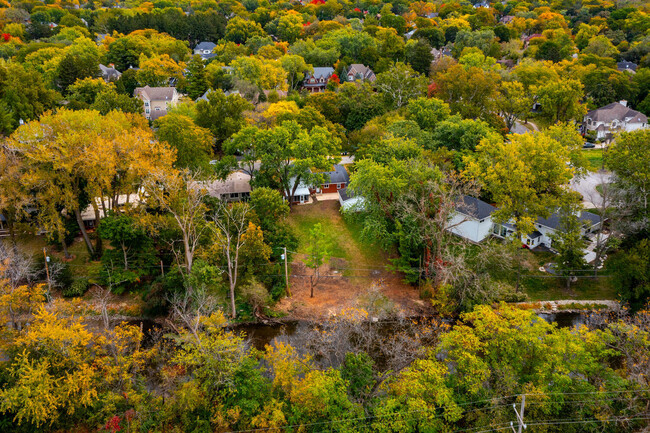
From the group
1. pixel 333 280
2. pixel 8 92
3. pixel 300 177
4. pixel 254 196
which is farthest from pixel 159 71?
pixel 333 280

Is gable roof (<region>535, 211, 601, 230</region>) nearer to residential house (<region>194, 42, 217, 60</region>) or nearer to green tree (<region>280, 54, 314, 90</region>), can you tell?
green tree (<region>280, 54, 314, 90</region>)

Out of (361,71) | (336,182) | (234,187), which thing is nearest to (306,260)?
(234,187)

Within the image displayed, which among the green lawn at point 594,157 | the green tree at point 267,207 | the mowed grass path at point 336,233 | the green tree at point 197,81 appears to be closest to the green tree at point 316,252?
the green tree at point 267,207

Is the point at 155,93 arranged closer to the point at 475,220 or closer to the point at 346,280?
the point at 346,280

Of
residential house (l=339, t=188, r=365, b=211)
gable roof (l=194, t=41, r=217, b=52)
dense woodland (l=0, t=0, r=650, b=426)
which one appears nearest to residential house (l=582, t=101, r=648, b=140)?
dense woodland (l=0, t=0, r=650, b=426)

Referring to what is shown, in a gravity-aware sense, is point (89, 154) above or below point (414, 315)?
above

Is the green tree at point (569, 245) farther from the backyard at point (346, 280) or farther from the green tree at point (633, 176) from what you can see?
the backyard at point (346, 280)

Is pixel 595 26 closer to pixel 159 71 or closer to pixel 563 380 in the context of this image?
pixel 159 71
